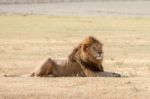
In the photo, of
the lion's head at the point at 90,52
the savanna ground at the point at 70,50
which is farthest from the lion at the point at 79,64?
the savanna ground at the point at 70,50

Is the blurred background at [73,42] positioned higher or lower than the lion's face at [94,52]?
lower

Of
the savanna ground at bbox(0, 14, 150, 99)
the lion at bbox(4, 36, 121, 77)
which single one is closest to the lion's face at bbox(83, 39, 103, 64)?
Answer: the lion at bbox(4, 36, 121, 77)

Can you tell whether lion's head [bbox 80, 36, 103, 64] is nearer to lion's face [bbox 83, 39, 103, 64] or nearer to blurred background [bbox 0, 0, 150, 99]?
lion's face [bbox 83, 39, 103, 64]

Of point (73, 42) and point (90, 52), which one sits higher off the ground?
point (90, 52)

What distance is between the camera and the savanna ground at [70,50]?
38.4 feet

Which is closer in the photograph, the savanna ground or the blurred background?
the savanna ground

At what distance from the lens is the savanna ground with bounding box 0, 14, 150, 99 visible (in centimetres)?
1170

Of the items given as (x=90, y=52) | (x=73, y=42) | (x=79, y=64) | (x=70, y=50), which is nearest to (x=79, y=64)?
(x=79, y=64)

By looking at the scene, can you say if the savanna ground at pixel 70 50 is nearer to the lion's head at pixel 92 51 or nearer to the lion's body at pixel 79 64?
the lion's body at pixel 79 64

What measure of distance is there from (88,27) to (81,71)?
18039 mm

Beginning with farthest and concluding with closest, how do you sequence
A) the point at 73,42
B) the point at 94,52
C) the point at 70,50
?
the point at 73,42
the point at 70,50
the point at 94,52

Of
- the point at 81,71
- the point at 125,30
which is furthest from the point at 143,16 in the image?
the point at 81,71

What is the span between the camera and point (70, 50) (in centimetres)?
2119

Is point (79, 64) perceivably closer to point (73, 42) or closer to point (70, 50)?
point (70, 50)
